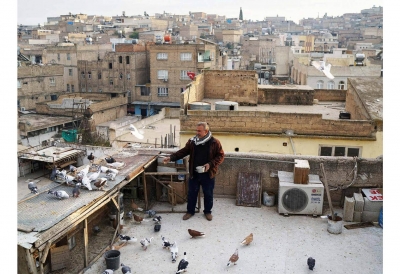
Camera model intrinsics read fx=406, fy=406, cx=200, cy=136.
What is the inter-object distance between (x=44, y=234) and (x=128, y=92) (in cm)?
4544

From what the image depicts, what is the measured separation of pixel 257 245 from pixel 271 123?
30.6 ft

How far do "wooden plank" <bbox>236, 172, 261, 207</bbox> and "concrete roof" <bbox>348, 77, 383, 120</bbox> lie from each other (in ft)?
26.1

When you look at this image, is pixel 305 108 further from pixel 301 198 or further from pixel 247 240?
pixel 247 240

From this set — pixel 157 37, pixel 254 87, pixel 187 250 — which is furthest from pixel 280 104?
pixel 157 37

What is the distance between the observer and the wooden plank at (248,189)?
926 centimetres

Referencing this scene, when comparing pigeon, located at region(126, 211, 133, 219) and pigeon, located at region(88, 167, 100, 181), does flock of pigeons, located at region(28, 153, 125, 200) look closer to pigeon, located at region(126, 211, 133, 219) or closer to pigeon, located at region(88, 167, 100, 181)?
pigeon, located at region(88, 167, 100, 181)

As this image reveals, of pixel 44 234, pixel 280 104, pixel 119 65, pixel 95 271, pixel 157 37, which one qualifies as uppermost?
pixel 157 37

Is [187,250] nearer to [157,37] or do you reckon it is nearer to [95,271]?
[95,271]

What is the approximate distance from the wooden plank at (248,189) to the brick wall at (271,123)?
7293 mm

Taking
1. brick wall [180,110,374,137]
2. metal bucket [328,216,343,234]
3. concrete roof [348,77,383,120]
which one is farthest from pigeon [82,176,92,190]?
concrete roof [348,77,383,120]

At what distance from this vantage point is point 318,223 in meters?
8.50

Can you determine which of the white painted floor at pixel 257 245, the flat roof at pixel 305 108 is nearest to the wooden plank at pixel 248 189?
the white painted floor at pixel 257 245

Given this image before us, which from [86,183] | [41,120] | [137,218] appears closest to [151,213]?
[137,218]

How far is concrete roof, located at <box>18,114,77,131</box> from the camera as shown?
35291 mm
